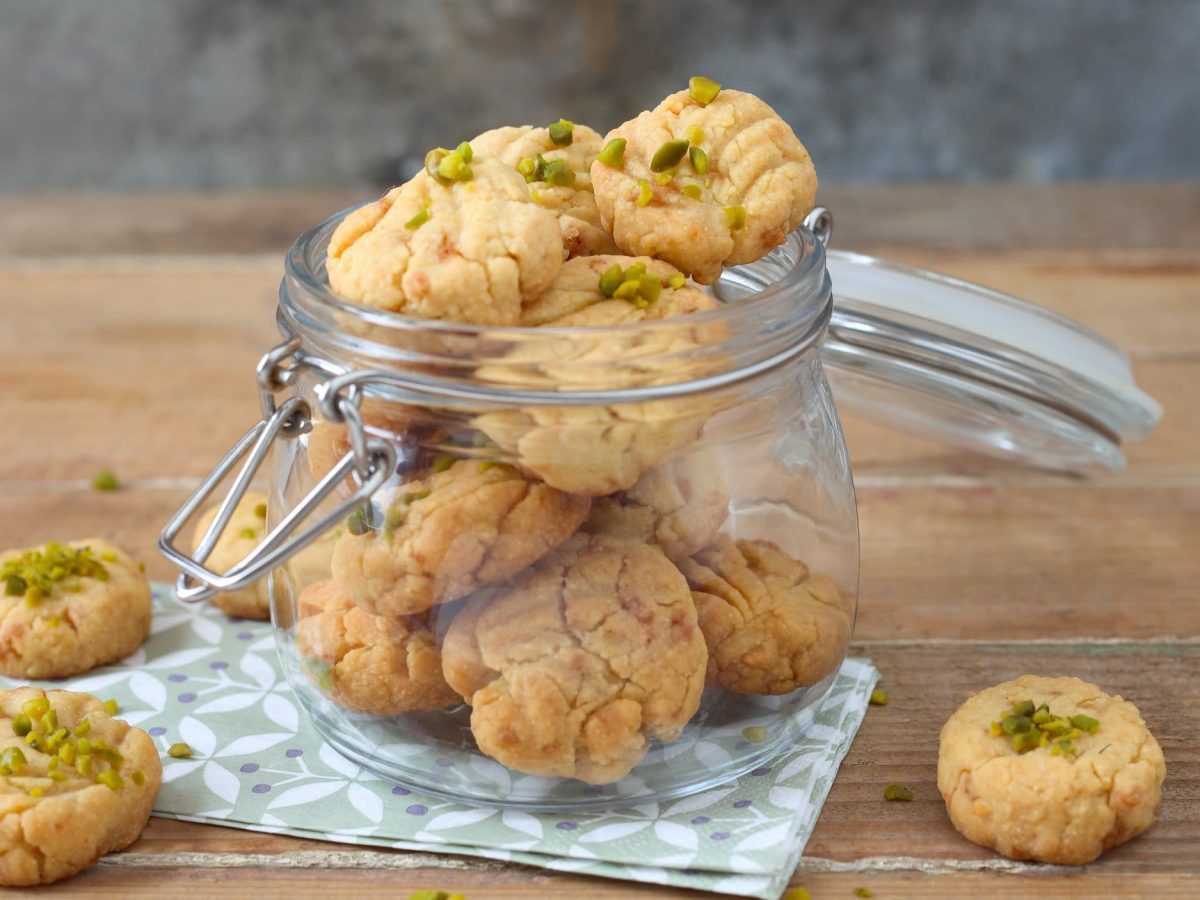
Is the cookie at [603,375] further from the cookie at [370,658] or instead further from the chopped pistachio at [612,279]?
the cookie at [370,658]

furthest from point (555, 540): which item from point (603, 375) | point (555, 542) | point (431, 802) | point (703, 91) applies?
point (703, 91)

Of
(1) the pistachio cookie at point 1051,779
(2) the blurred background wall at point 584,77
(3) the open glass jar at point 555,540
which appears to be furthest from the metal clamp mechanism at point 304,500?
(2) the blurred background wall at point 584,77

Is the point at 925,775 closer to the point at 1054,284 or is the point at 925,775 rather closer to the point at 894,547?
the point at 894,547

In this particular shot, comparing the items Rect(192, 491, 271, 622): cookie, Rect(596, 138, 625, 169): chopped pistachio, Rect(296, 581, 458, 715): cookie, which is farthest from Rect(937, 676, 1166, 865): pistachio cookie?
Rect(192, 491, 271, 622): cookie

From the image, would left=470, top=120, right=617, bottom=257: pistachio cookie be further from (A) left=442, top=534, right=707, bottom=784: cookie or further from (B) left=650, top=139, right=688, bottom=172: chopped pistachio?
(A) left=442, top=534, right=707, bottom=784: cookie

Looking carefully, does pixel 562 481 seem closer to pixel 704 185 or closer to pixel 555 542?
pixel 555 542

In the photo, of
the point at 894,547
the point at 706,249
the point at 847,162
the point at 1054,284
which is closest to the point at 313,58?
the point at 847,162
